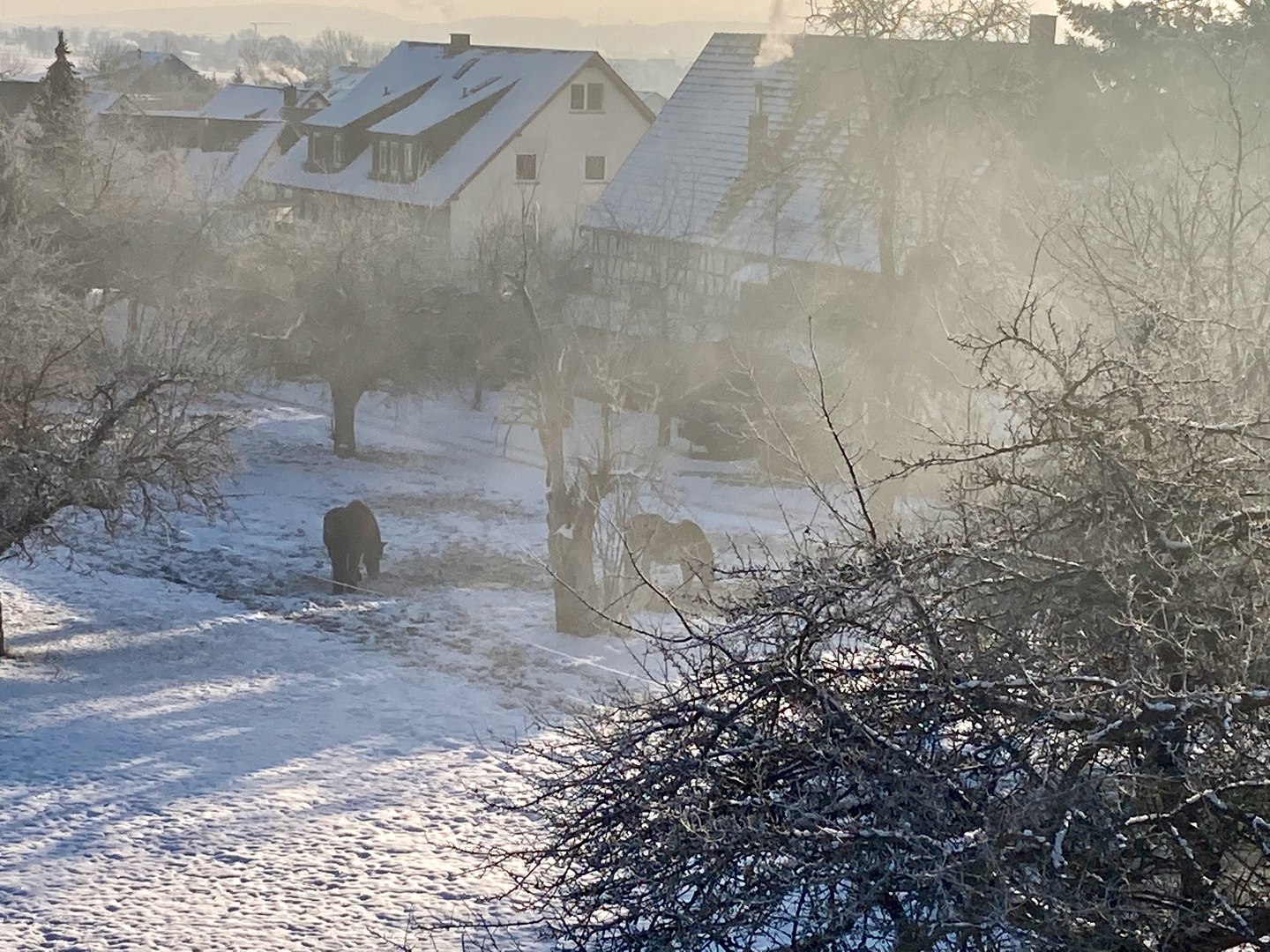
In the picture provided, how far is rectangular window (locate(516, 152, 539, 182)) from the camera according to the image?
4812 centimetres

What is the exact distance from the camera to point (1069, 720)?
6348 millimetres

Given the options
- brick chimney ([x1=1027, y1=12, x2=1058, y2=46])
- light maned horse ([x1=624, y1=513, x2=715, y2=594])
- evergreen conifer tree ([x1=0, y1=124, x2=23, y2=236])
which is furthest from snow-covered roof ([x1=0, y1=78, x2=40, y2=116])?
light maned horse ([x1=624, y1=513, x2=715, y2=594])

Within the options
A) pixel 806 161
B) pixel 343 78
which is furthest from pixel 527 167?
pixel 343 78

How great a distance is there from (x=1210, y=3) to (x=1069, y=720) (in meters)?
26.0

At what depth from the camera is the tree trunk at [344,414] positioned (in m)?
32.8

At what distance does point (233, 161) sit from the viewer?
204ft

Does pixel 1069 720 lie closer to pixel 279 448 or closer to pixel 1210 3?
pixel 1210 3

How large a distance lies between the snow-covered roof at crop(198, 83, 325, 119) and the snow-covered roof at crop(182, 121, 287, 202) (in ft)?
15.7

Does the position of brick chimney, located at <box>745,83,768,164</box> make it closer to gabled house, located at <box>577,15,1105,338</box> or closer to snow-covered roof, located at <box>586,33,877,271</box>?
gabled house, located at <box>577,15,1105,338</box>

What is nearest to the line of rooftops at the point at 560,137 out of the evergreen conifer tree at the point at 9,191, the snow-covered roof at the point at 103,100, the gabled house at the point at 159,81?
the snow-covered roof at the point at 103,100

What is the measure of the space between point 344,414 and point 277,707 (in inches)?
595

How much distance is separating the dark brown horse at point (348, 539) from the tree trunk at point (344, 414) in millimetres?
9436

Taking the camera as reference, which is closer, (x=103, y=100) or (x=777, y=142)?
(x=777, y=142)

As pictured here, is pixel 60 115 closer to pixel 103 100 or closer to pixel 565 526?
pixel 565 526
